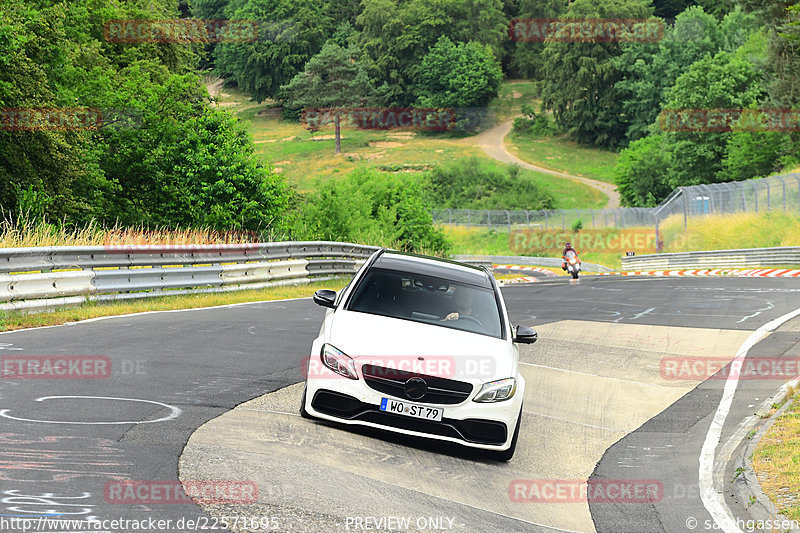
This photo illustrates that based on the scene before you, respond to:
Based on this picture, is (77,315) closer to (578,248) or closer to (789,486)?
(789,486)

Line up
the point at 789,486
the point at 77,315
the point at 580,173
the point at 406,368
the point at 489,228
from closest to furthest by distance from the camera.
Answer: the point at 789,486 < the point at 406,368 < the point at 77,315 < the point at 489,228 < the point at 580,173

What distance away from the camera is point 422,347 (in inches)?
320

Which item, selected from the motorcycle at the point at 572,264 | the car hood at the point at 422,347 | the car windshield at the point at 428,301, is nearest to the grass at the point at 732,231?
the motorcycle at the point at 572,264

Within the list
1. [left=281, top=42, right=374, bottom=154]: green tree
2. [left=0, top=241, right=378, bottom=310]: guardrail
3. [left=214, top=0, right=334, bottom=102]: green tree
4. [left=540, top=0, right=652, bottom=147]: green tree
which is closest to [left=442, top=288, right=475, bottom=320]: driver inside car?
[left=0, top=241, right=378, bottom=310]: guardrail

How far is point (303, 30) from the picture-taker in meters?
156

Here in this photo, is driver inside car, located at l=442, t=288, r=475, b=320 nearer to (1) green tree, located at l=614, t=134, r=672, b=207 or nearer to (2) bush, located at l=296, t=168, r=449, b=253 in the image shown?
(2) bush, located at l=296, t=168, r=449, b=253

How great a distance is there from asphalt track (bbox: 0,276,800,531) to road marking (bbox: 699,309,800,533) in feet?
0.30

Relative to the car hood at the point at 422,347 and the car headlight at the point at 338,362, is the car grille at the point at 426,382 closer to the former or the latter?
the car hood at the point at 422,347

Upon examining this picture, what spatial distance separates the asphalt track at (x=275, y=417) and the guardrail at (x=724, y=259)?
2367cm

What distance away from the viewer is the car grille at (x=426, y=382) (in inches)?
308

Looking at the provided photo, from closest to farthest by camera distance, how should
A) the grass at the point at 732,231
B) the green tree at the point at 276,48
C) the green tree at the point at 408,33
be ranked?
the grass at the point at 732,231
the green tree at the point at 408,33
the green tree at the point at 276,48

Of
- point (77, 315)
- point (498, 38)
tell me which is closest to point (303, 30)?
point (498, 38)

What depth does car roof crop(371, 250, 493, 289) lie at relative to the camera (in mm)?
9703

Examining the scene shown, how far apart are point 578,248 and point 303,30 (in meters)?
102
